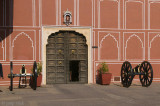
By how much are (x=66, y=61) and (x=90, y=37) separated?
5.88 ft

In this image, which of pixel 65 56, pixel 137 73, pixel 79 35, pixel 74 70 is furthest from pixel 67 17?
pixel 137 73

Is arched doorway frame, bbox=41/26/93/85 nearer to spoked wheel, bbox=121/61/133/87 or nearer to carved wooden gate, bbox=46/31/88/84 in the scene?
carved wooden gate, bbox=46/31/88/84

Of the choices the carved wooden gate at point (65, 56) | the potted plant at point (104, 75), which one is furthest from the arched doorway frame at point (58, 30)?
the potted plant at point (104, 75)

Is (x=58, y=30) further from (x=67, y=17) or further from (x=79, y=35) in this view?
(x=79, y=35)

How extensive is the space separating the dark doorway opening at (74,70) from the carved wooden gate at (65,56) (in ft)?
0.56

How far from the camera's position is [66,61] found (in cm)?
1499

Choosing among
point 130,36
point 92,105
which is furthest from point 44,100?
point 130,36

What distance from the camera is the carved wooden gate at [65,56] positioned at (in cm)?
1488

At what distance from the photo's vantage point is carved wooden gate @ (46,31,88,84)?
14.9 m

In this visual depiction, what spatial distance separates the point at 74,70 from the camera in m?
15.4

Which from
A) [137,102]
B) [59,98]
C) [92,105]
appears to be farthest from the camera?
[59,98]

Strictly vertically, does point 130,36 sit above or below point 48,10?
below

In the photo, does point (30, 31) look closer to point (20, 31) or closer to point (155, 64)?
point (20, 31)

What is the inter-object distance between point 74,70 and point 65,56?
3.27ft
